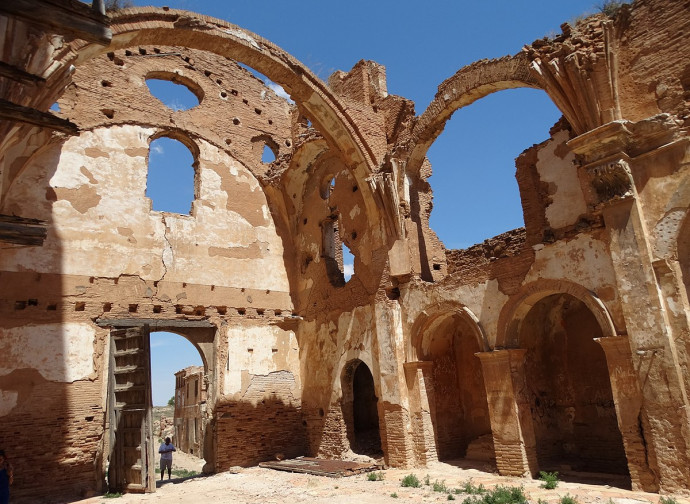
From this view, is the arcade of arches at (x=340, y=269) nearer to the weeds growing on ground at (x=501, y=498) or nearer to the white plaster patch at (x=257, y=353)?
the white plaster patch at (x=257, y=353)

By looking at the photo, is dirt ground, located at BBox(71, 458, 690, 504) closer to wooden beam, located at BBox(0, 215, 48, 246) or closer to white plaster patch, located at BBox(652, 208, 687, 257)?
white plaster patch, located at BBox(652, 208, 687, 257)

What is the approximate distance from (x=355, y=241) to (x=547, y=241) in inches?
194

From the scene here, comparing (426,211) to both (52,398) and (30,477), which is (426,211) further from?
(30,477)

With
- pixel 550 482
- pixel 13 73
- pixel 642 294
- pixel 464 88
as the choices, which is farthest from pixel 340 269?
pixel 13 73

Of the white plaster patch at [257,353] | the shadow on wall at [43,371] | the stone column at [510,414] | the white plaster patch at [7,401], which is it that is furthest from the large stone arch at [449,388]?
the white plaster patch at [7,401]

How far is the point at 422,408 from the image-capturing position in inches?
428

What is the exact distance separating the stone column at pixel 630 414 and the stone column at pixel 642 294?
0.09 meters

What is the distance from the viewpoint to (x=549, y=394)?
10789 mm

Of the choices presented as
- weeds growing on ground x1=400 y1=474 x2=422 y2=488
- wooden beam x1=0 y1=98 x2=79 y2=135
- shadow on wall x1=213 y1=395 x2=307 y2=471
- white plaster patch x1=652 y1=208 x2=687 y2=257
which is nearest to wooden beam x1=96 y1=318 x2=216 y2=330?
shadow on wall x1=213 y1=395 x2=307 y2=471

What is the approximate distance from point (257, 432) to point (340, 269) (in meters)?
4.79

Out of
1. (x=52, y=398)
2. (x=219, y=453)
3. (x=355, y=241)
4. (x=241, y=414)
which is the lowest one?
(x=219, y=453)

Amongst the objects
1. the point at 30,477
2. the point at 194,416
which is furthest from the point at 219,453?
the point at 194,416

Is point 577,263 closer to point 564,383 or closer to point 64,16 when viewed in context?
point 564,383

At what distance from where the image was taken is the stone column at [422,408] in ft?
35.0
